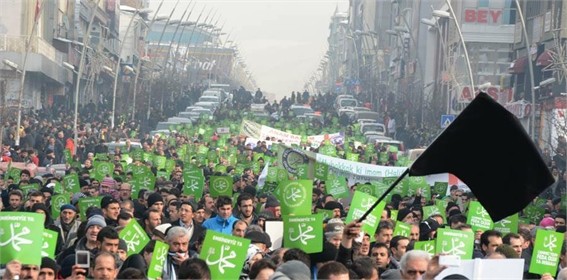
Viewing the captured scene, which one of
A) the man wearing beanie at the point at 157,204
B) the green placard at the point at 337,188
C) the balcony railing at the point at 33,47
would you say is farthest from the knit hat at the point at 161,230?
the balcony railing at the point at 33,47

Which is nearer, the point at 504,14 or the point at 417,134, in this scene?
the point at 417,134

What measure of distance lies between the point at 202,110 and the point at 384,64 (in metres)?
42.0

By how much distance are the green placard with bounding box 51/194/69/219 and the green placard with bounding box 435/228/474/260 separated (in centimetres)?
584

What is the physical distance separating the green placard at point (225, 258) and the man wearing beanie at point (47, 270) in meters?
0.89

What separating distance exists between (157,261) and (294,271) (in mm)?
1563

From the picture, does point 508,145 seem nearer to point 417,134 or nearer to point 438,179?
point 438,179

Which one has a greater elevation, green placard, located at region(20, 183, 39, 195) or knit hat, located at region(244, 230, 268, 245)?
knit hat, located at region(244, 230, 268, 245)

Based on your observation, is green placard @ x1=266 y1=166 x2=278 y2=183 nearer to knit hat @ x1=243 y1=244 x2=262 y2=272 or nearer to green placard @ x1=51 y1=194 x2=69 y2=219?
green placard @ x1=51 y1=194 x2=69 y2=219

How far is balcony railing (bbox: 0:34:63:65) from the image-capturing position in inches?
2479

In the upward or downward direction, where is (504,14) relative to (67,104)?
upward

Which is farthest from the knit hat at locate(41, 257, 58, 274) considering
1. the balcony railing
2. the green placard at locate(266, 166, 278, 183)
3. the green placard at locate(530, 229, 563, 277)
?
the balcony railing

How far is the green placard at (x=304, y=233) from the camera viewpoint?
43.4ft

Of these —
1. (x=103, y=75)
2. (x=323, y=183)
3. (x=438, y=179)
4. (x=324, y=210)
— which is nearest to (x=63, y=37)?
(x=103, y=75)

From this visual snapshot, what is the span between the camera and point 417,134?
6512cm
